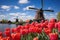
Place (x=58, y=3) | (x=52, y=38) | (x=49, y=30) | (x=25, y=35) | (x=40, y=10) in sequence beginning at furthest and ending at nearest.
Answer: (x=40, y=10) → (x=58, y=3) → (x=25, y=35) → (x=49, y=30) → (x=52, y=38)

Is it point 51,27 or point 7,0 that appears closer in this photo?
point 51,27

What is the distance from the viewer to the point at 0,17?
607 cm

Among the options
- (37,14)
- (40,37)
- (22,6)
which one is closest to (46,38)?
(40,37)

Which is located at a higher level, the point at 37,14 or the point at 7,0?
the point at 7,0

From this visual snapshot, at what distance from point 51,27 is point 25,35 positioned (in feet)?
0.57

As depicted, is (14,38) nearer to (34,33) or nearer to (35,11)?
(34,33)

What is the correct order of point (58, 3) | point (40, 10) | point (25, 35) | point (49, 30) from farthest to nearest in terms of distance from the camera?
point (40, 10)
point (58, 3)
point (25, 35)
point (49, 30)

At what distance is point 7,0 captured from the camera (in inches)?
270

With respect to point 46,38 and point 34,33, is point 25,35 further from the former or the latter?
point 46,38

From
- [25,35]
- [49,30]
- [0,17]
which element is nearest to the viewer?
[49,30]

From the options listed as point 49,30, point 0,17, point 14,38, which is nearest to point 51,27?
point 49,30

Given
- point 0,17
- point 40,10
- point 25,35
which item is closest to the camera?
point 25,35

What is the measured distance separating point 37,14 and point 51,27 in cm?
653

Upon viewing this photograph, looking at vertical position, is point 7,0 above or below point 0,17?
above
